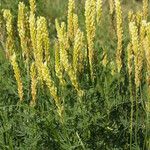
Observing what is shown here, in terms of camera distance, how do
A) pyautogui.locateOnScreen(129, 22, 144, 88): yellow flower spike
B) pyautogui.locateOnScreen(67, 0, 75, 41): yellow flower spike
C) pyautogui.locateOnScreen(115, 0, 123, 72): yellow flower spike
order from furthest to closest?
pyautogui.locateOnScreen(67, 0, 75, 41): yellow flower spike
pyautogui.locateOnScreen(115, 0, 123, 72): yellow flower spike
pyautogui.locateOnScreen(129, 22, 144, 88): yellow flower spike

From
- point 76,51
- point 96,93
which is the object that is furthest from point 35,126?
point 76,51

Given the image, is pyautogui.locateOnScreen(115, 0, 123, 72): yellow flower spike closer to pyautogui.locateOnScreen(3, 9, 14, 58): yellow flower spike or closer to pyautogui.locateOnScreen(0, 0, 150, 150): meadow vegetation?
pyautogui.locateOnScreen(0, 0, 150, 150): meadow vegetation

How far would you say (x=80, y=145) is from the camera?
2738mm

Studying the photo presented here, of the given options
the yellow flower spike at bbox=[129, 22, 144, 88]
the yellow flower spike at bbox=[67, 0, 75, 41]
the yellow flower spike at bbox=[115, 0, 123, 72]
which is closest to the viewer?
→ the yellow flower spike at bbox=[129, 22, 144, 88]

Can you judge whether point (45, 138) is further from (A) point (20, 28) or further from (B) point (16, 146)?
(A) point (20, 28)

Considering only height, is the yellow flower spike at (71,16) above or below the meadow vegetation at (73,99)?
above

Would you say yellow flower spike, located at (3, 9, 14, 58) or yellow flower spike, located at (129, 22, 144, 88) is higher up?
yellow flower spike, located at (3, 9, 14, 58)

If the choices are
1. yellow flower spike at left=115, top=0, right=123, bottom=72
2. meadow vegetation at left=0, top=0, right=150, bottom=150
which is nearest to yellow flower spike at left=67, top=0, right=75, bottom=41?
meadow vegetation at left=0, top=0, right=150, bottom=150

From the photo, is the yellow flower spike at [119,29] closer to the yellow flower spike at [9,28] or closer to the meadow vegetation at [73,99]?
the meadow vegetation at [73,99]

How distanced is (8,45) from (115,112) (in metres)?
0.78

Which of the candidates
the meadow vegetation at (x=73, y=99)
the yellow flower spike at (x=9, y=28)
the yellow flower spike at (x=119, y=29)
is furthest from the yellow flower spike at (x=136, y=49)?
the yellow flower spike at (x=9, y=28)

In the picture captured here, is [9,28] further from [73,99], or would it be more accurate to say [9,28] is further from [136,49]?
[136,49]

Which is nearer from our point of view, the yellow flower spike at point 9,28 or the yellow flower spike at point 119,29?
the yellow flower spike at point 119,29

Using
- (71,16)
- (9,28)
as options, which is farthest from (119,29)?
(9,28)
